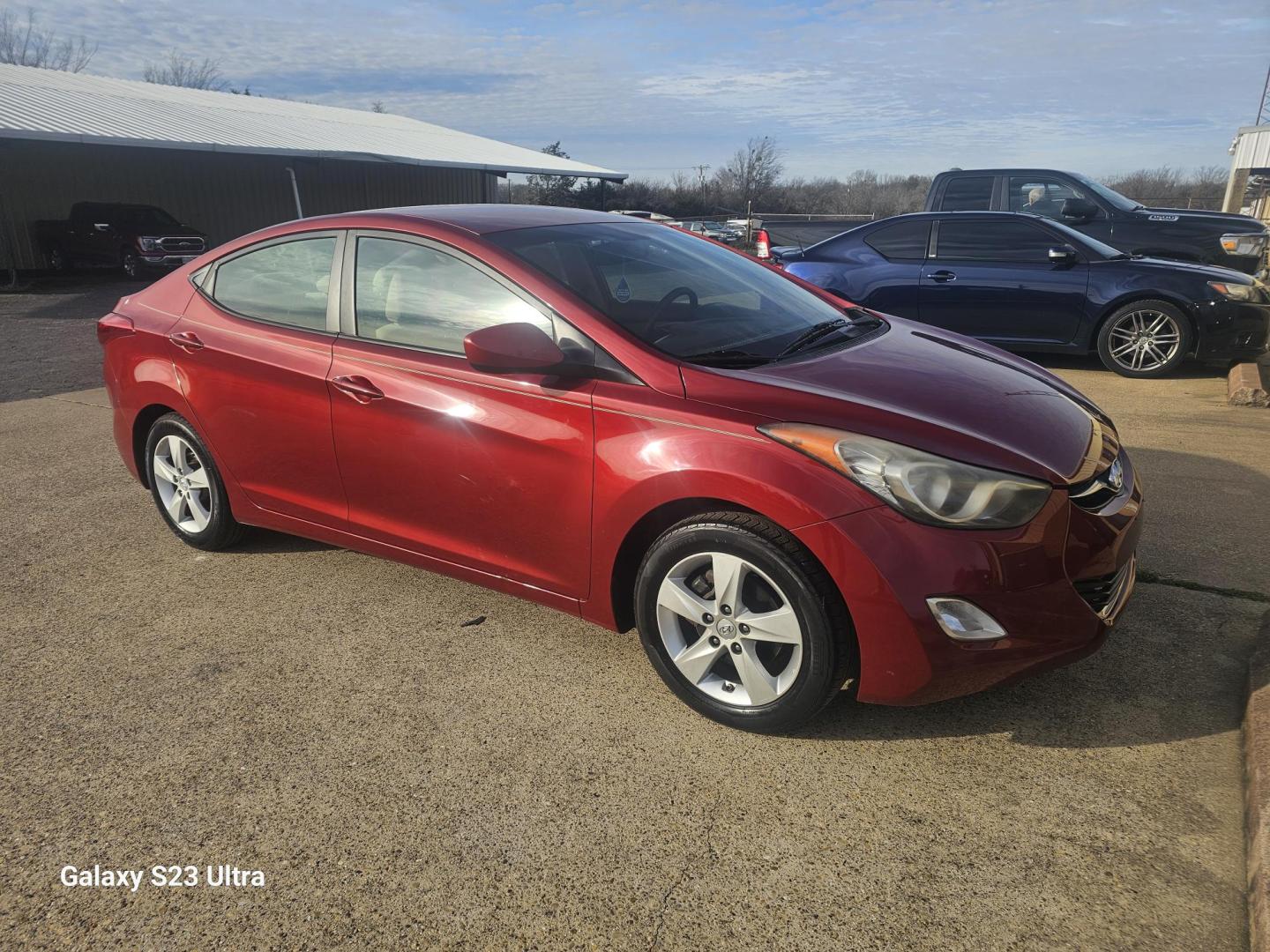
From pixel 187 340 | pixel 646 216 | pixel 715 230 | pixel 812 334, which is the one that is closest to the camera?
pixel 812 334

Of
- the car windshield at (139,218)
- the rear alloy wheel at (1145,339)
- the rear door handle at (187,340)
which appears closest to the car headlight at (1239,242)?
the rear alloy wheel at (1145,339)

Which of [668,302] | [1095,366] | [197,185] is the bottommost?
[1095,366]

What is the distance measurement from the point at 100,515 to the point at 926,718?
169 inches

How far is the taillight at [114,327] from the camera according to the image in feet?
13.8

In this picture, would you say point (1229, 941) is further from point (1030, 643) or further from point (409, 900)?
point (409, 900)

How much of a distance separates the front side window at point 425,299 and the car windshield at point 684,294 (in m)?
0.17

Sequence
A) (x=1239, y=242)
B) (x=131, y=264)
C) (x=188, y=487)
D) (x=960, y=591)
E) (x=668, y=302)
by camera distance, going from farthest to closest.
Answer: (x=131, y=264) < (x=1239, y=242) < (x=188, y=487) < (x=668, y=302) < (x=960, y=591)

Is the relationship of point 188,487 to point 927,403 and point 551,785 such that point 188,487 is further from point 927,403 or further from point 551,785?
point 927,403

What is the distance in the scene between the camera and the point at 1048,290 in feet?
26.3

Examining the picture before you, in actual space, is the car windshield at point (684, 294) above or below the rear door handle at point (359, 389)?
above

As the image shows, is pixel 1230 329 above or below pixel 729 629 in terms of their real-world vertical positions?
above

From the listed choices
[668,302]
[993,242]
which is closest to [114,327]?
[668,302]

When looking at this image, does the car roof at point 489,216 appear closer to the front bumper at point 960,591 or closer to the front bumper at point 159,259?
the front bumper at point 960,591

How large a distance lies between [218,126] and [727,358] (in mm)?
22387
